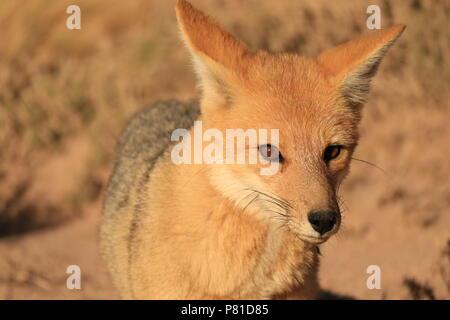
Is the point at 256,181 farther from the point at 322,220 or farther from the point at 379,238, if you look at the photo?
the point at 379,238

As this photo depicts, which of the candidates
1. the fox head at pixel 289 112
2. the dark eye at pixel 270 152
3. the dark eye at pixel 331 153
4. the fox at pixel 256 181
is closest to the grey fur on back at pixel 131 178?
the fox at pixel 256 181

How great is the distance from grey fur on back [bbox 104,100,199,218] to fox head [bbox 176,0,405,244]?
0.96m

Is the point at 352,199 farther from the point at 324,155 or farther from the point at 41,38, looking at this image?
the point at 41,38

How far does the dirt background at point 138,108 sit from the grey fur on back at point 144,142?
148 cm

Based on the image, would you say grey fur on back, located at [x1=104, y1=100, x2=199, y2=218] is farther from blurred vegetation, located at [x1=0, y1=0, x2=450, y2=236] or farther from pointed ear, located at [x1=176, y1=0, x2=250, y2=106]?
blurred vegetation, located at [x1=0, y1=0, x2=450, y2=236]

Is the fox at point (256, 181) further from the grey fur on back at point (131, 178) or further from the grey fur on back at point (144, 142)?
the grey fur on back at point (144, 142)

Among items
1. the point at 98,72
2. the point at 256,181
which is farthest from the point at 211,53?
the point at 98,72

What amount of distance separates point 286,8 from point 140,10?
243 centimetres

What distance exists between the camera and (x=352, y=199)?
734 centimetres

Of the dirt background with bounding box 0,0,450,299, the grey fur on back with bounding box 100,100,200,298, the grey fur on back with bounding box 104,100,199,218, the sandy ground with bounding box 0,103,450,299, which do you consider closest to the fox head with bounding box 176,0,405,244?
the grey fur on back with bounding box 100,100,200,298

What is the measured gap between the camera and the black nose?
9.55 feet

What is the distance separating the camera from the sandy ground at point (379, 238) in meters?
5.43

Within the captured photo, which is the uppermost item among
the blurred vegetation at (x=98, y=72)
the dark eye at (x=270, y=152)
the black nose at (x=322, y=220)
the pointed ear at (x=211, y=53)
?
the blurred vegetation at (x=98, y=72)

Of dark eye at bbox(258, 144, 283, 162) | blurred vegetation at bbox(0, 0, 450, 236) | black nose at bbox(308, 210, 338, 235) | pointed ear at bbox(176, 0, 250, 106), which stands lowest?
black nose at bbox(308, 210, 338, 235)
